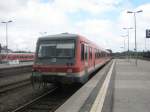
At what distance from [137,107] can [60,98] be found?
5758 millimetres

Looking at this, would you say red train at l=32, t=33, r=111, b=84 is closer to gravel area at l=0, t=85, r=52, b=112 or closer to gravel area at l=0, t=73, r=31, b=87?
gravel area at l=0, t=85, r=52, b=112

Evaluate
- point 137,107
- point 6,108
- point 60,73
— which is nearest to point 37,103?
point 6,108

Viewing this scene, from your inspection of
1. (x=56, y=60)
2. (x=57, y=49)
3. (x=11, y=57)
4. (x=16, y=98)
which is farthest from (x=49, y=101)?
(x=11, y=57)

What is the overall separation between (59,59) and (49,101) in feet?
8.03

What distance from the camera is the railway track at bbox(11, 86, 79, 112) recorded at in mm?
12695

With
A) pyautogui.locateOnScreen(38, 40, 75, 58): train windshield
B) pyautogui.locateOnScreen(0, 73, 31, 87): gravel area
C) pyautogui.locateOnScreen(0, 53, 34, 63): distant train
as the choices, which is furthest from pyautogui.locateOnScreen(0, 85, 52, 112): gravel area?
pyautogui.locateOnScreen(0, 53, 34, 63): distant train

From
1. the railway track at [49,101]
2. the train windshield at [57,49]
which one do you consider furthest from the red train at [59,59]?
the railway track at [49,101]

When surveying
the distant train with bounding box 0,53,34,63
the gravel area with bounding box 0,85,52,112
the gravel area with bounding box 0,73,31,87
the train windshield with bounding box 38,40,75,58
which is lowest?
the gravel area with bounding box 0,85,52,112

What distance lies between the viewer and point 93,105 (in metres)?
10.9

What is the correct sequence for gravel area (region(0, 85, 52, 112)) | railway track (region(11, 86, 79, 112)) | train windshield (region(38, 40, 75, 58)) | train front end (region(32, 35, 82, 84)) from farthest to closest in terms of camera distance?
train windshield (region(38, 40, 75, 58))
train front end (region(32, 35, 82, 84))
gravel area (region(0, 85, 52, 112))
railway track (region(11, 86, 79, 112))

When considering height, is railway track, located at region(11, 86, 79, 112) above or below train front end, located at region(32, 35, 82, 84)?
below

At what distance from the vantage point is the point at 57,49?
1673 centimetres

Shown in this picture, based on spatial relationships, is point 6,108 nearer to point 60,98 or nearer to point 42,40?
point 60,98

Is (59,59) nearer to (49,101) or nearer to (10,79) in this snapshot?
(49,101)
